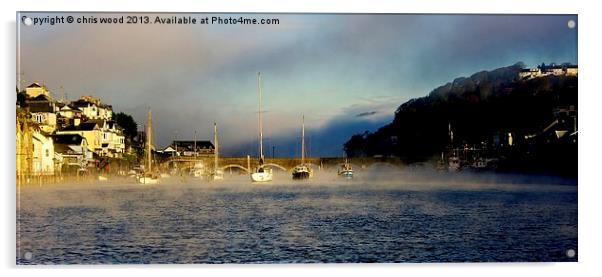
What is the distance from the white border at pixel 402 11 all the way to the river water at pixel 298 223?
8cm

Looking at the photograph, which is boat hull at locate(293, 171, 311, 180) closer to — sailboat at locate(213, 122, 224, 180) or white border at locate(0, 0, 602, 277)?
sailboat at locate(213, 122, 224, 180)

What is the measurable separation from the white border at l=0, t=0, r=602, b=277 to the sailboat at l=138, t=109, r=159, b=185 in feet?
2.67

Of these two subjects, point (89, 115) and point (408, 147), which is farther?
point (408, 147)

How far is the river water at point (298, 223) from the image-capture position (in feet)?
24.6

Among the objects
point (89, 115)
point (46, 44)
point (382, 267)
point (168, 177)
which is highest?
point (46, 44)

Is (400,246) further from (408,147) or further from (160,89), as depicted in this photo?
(160,89)

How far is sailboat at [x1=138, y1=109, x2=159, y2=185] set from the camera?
25.6ft

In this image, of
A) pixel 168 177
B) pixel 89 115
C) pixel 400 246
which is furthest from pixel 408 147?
pixel 89 115

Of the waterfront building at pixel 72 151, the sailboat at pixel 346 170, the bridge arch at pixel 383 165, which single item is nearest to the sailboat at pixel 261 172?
the sailboat at pixel 346 170

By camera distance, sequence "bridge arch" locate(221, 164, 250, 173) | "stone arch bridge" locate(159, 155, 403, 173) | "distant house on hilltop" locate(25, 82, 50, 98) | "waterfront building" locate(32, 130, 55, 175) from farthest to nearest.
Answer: "bridge arch" locate(221, 164, 250, 173)
"stone arch bridge" locate(159, 155, 403, 173)
"waterfront building" locate(32, 130, 55, 175)
"distant house on hilltop" locate(25, 82, 50, 98)

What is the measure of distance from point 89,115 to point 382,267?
272 cm

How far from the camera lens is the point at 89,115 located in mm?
7609

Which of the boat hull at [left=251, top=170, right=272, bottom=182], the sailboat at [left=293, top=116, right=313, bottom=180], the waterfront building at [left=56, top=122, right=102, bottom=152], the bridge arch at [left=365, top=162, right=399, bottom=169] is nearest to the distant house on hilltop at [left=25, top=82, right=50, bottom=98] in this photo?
the waterfront building at [left=56, top=122, right=102, bottom=152]

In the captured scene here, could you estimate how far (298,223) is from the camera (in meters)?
7.68
